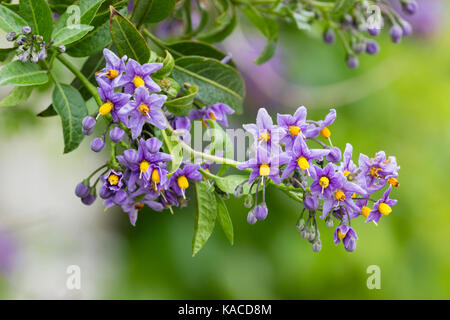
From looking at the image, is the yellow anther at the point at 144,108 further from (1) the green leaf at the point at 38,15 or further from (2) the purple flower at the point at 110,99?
(1) the green leaf at the point at 38,15

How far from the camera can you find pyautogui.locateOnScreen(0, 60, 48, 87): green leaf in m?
0.64

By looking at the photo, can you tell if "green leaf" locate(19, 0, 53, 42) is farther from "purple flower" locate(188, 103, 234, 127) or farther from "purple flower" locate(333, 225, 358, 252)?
"purple flower" locate(333, 225, 358, 252)

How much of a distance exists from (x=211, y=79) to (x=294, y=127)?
191mm

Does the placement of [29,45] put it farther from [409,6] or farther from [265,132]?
[409,6]

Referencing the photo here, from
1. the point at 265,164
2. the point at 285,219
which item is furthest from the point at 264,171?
the point at 285,219

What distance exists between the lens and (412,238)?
6.48 ft

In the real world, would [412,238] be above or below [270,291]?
above

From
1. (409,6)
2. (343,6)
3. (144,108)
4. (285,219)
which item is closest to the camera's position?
(144,108)

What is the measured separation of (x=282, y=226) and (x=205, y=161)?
48.9 inches

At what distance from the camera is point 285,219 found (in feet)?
6.30

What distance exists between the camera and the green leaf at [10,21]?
0.68 meters

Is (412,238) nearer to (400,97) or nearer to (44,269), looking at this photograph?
(400,97)
